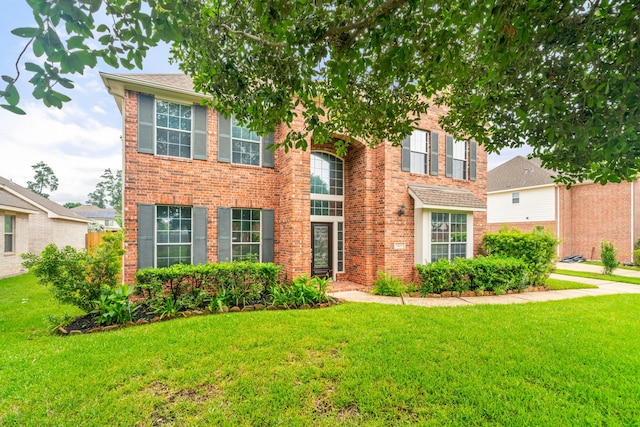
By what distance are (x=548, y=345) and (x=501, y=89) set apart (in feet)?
13.2

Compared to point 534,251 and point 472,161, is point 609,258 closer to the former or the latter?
point 534,251

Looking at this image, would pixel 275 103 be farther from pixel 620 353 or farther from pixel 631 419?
pixel 620 353

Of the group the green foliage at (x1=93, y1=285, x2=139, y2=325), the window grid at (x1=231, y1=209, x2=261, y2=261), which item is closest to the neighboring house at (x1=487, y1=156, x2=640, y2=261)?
the window grid at (x1=231, y1=209, x2=261, y2=261)

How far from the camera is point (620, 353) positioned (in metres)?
4.07

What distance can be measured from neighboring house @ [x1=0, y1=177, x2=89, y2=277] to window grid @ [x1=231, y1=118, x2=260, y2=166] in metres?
10.1

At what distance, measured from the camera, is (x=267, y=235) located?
26.9 ft

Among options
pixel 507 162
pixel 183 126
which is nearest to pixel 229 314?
pixel 183 126

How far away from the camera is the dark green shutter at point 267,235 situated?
8.15 m

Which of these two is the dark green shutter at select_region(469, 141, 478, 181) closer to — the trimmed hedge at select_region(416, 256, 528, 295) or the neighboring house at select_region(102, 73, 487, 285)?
the neighboring house at select_region(102, 73, 487, 285)

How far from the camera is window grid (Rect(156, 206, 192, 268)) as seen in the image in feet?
23.2

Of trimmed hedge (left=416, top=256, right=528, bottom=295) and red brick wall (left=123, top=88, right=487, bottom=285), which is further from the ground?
red brick wall (left=123, top=88, right=487, bottom=285)

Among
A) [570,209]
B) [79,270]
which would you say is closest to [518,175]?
[570,209]

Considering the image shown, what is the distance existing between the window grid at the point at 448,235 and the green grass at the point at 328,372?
3492mm

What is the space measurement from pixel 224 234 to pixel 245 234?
67cm
